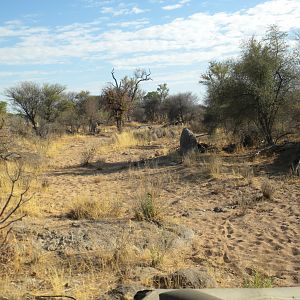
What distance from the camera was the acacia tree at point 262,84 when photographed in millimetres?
16328

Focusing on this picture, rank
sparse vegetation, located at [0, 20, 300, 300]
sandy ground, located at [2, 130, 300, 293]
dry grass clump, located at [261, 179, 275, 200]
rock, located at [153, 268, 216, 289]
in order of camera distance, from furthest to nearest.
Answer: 1. dry grass clump, located at [261, 179, 275, 200]
2. sandy ground, located at [2, 130, 300, 293]
3. sparse vegetation, located at [0, 20, 300, 300]
4. rock, located at [153, 268, 216, 289]

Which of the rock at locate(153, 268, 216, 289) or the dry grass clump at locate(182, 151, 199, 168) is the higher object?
the dry grass clump at locate(182, 151, 199, 168)

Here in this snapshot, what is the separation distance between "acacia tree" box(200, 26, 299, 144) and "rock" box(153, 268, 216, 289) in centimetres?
1261

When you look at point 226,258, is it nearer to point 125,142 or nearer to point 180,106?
point 125,142

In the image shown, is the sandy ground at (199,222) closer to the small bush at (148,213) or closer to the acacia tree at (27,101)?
the small bush at (148,213)

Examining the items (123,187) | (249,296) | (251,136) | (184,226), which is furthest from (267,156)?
(249,296)

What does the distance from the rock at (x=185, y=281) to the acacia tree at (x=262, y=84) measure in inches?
496

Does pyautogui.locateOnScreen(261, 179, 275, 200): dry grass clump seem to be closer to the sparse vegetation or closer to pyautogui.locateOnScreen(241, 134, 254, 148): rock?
the sparse vegetation

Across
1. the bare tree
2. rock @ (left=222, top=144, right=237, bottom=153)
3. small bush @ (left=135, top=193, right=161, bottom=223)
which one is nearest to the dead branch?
the bare tree

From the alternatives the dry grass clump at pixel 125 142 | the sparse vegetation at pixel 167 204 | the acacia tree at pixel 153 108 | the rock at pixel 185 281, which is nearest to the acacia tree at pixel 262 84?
the sparse vegetation at pixel 167 204

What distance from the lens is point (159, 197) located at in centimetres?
980

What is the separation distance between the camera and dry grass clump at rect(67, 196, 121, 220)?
25.8 feet

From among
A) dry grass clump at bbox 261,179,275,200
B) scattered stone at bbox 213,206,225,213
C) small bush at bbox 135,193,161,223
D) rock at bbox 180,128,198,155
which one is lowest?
scattered stone at bbox 213,206,225,213

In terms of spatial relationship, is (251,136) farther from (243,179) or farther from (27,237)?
(27,237)
